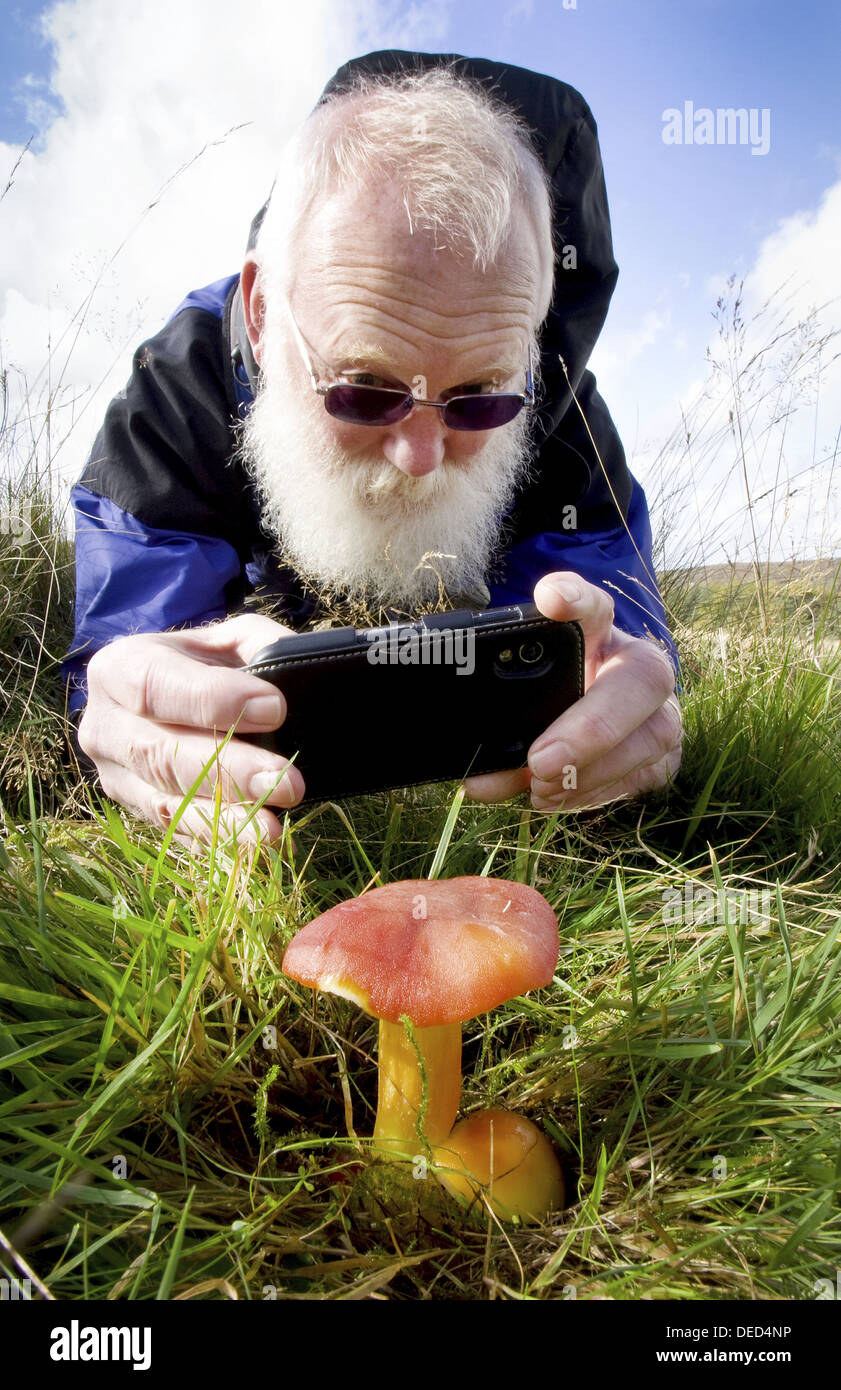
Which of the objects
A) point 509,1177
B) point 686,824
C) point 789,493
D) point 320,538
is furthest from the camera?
point 789,493

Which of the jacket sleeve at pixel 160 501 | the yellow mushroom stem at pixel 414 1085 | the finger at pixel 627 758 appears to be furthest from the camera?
the jacket sleeve at pixel 160 501

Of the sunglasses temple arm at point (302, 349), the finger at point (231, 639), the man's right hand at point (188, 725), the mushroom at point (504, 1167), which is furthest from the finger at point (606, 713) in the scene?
the sunglasses temple arm at point (302, 349)

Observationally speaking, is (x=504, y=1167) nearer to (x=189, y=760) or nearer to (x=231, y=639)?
(x=189, y=760)

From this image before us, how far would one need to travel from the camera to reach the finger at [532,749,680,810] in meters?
1.88

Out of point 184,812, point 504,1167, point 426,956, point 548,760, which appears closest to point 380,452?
point 548,760

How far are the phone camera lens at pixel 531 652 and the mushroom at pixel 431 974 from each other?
25.0 inches

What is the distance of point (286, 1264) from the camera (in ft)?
3.28

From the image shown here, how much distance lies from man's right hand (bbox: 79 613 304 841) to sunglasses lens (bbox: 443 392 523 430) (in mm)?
936

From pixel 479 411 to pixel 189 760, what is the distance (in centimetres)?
143

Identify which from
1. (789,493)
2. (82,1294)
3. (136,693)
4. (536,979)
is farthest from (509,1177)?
(789,493)

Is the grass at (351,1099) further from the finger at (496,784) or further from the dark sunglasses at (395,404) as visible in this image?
the dark sunglasses at (395,404)

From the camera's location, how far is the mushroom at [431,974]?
0.97m
